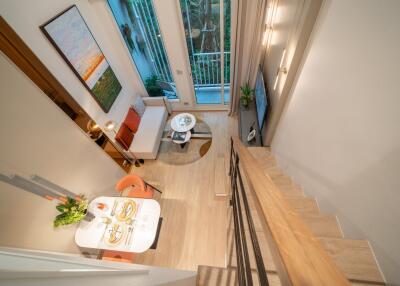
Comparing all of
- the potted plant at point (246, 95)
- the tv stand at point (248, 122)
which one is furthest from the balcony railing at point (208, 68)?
the tv stand at point (248, 122)

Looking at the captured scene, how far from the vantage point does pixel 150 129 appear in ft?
13.4

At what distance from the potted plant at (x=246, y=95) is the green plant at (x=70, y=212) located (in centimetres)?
342

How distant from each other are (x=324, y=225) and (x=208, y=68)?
12.2 ft

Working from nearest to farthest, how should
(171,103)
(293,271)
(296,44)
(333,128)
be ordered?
1. (293,271)
2. (333,128)
3. (296,44)
4. (171,103)

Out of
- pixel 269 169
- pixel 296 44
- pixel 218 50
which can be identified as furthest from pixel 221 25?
pixel 269 169

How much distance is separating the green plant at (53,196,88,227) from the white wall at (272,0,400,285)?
8.87 feet

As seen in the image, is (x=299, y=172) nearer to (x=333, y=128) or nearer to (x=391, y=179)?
(x=333, y=128)

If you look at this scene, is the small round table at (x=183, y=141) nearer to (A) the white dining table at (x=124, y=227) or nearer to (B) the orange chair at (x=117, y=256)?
(A) the white dining table at (x=124, y=227)

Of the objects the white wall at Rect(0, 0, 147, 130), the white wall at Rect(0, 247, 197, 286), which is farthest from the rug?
the white wall at Rect(0, 247, 197, 286)

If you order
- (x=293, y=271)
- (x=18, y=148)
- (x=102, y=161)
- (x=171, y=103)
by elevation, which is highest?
(x=171, y=103)

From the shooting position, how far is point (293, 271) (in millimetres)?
426

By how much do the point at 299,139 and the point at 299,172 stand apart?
1.35 feet

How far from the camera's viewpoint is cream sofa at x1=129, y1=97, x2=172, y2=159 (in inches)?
151

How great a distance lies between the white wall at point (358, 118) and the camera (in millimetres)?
1063
